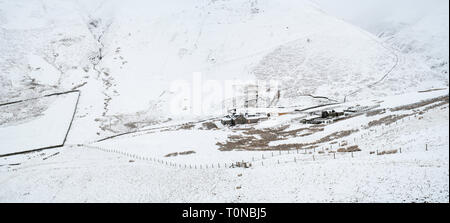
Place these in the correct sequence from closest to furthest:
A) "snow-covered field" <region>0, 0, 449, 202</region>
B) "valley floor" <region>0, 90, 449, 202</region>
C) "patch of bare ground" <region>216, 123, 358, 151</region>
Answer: "valley floor" <region>0, 90, 449, 202</region>, "snow-covered field" <region>0, 0, 449, 202</region>, "patch of bare ground" <region>216, 123, 358, 151</region>

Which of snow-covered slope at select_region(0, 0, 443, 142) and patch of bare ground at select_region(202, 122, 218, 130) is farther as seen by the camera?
snow-covered slope at select_region(0, 0, 443, 142)

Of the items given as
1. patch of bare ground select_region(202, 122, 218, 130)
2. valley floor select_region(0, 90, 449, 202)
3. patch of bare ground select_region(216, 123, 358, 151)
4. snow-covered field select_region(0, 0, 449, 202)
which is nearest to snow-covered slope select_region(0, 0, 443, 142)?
snow-covered field select_region(0, 0, 449, 202)

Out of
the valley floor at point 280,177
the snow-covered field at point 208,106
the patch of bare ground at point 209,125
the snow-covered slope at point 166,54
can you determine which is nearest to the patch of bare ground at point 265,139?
the snow-covered field at point 208,106

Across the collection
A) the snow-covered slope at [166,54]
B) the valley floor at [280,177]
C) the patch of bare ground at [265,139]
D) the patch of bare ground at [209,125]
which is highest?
the snow-covered slope at [166,54]

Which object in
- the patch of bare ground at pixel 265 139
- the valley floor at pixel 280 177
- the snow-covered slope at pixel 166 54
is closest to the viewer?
the valley floor at pixel 280 177

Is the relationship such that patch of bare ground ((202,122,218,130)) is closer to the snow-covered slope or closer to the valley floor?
the snow-covered slope

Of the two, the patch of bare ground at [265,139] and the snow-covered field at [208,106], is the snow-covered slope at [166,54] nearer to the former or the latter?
the snow-covered field at [208,106]

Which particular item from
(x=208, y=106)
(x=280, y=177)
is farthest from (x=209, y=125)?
(x=280, y=177)

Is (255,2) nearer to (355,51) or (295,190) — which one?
(355,51)
